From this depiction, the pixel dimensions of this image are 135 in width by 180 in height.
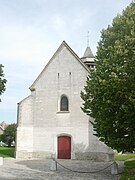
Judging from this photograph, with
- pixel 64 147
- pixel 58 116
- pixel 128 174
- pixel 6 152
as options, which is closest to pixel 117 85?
pixel 128 174

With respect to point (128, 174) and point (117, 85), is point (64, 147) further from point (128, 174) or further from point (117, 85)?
point (117, 85)

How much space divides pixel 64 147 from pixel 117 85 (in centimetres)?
1647

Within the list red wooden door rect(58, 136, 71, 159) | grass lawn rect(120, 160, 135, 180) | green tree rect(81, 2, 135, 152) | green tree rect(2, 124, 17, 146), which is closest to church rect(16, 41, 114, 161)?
red wooden door rect(58, 136, 71, 159)

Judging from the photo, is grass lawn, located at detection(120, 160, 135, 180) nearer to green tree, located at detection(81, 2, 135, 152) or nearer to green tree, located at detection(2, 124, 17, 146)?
green tree, located at detection(81, 2, 135, 152)

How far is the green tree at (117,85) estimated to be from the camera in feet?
49.8

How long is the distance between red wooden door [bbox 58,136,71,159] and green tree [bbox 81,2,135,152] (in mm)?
13193

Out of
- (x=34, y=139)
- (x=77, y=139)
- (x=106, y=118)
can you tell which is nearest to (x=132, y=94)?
(x=106, y=118)

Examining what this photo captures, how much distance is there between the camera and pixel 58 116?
1209 inches

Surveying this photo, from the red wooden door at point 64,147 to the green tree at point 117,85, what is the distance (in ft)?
43.3

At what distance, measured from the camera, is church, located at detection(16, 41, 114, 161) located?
97.3ft

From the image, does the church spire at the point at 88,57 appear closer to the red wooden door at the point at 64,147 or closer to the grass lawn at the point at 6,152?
the red wooden door at the point at 64,147

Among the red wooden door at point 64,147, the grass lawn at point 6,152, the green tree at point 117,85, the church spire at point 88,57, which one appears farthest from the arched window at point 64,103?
the green tree at point 117,85

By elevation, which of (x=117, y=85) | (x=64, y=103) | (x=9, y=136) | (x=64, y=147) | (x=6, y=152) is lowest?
(x=6, y=152)

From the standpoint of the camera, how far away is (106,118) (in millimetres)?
16094
